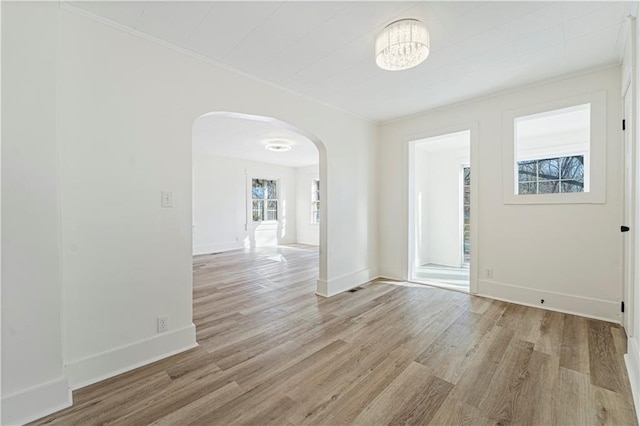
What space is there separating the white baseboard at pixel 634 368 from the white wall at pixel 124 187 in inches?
119

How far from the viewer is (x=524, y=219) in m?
3.15

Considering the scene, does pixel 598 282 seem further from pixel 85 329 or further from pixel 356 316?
pixel 85 329

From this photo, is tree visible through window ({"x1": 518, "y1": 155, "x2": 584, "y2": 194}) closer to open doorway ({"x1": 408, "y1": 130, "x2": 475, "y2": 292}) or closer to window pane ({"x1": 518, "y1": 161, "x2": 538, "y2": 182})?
window pane ({"x1": 518, "y1": 161, "x2": 538, "y2": 182})

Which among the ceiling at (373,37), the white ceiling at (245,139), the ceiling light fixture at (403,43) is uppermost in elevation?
the white ceiling at (245,139)

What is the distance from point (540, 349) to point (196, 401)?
2.60 metres

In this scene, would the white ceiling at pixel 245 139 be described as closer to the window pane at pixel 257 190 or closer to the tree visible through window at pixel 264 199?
the window pane at pixel 257 190

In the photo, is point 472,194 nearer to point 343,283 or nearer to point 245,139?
point 343,283

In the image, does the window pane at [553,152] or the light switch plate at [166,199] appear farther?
the window pane at [553,152]

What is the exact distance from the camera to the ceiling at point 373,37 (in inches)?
71.2

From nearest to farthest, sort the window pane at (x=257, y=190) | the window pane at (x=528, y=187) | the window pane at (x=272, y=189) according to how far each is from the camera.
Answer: the window pane at (x=528, y=187), the window pane at (x=257, y=190), the window pane at (x=272, y=189)

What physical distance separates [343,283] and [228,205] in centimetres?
484

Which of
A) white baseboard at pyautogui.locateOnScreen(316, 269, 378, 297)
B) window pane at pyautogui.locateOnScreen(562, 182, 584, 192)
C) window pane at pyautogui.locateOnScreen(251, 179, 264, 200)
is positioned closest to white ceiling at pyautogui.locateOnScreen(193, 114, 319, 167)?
window pane at pyautogui.locateOnScreen(251, 179, 264, 200)

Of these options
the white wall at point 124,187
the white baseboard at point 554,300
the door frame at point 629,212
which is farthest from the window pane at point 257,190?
the door frame at point 629,212

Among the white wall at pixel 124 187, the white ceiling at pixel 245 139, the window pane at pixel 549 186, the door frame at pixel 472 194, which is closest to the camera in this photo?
the white wall at pixel 124 187
